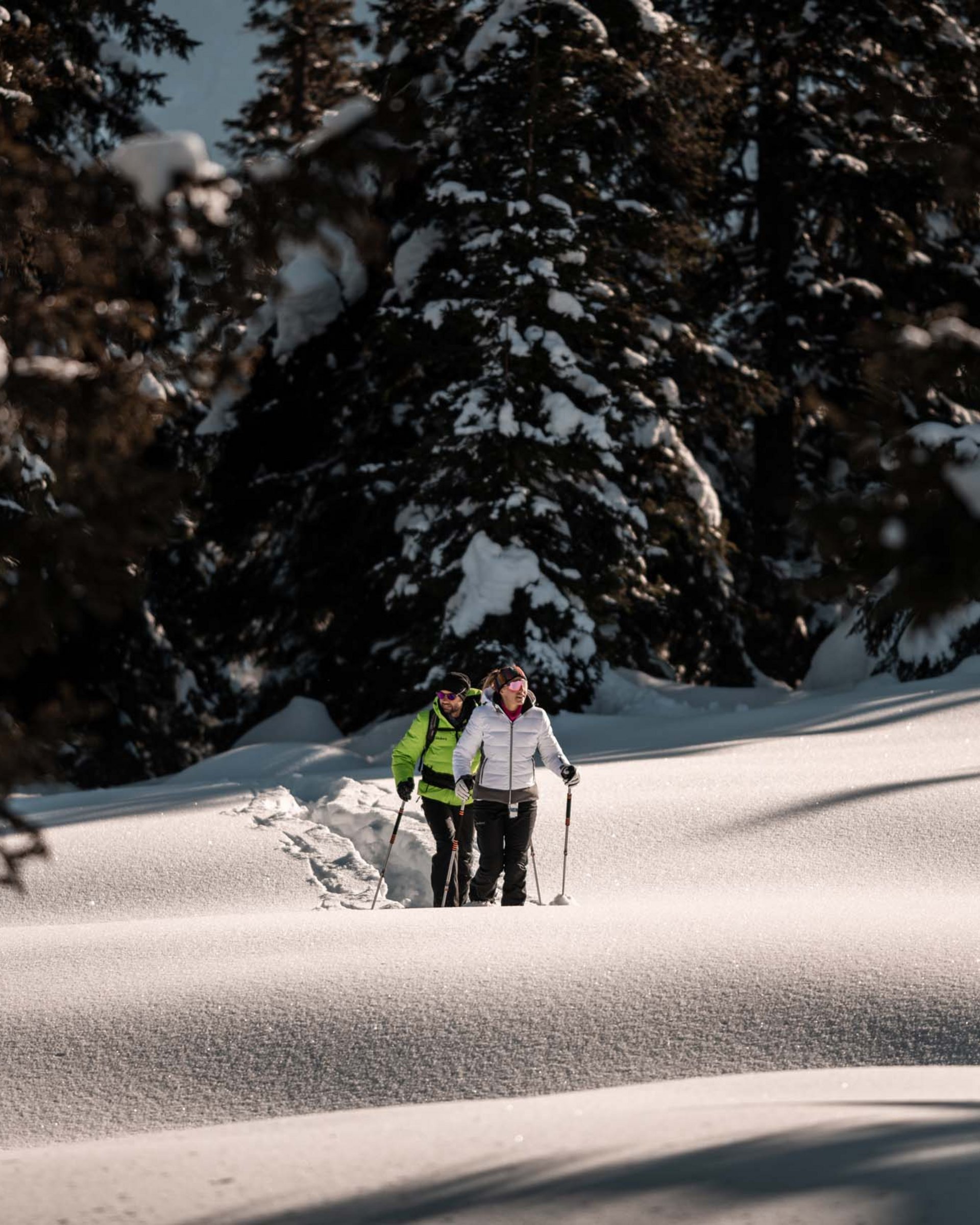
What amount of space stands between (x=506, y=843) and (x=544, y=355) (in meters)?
9.17

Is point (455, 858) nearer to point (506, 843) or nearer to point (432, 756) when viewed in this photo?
point (506, 843)

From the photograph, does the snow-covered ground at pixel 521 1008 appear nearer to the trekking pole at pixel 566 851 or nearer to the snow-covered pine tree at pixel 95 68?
the trekking pole at pixel 566 851

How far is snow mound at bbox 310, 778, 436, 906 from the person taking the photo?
10.6 meters

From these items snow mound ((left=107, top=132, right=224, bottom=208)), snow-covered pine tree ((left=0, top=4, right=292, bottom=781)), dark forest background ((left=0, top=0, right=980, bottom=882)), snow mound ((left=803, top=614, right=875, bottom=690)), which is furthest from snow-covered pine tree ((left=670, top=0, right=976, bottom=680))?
snow mound ((left=107, top=132, right=224, bottom=208))

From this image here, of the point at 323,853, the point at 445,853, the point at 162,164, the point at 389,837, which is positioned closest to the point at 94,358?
the point at 162,164

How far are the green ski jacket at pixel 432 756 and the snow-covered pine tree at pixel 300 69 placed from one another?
22282mm

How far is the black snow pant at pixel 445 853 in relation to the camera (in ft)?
31.8

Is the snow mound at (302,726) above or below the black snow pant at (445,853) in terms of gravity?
above

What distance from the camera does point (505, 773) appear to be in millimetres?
9250

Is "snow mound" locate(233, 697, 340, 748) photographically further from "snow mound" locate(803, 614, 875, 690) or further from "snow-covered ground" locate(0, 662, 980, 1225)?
"snow mound" locate(803, 614, 875, 690)

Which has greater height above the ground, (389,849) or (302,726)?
(302,726)

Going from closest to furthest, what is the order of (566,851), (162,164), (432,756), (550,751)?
(162,164)
(550,751)
(566,851)
(432,756)

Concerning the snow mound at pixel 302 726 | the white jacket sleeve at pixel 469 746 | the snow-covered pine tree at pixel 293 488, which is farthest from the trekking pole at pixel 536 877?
the snow-covered pine tree at pixel 293 488

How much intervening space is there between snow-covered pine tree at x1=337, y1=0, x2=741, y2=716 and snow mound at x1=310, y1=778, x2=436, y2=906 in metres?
5.35
